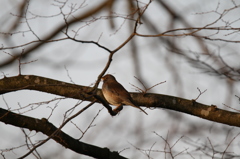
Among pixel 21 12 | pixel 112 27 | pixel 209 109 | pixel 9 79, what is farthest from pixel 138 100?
pixel 21 12

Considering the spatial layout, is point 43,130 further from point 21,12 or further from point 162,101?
point 21,12

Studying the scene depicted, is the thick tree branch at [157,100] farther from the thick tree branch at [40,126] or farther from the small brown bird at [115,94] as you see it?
the thick tree branch at [40,126]

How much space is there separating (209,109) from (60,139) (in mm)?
2258

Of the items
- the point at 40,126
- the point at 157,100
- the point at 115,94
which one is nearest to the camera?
the point at 40,126

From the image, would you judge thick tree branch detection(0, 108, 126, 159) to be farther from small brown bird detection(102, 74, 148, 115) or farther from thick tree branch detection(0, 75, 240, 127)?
small brown bird detection(102, 74, 148, 115)

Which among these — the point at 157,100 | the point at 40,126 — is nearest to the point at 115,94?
the point at 157,100

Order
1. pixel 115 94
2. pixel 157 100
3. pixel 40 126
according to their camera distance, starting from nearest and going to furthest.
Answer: pixel 40 126 → pixel 157 100 → pixel 115 94

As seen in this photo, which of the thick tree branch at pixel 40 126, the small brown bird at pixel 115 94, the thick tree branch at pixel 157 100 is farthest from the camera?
the small brown bird at pixel 115 94

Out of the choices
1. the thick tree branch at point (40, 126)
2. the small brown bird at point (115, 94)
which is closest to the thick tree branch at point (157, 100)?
the small brown bird at point (115, 94)

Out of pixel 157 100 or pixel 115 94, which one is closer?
pixel 157 100

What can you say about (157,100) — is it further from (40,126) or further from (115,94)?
(40,126)

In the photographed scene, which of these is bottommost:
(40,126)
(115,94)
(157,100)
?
(40,126)

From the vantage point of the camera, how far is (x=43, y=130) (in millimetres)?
5055

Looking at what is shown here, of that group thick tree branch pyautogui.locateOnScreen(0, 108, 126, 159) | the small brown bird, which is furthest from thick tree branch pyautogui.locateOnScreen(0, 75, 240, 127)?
thick tree branch pyautogui.locateOnScreen(0, 108, 126, 159)
